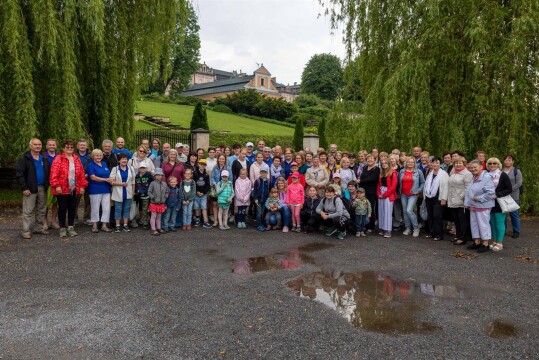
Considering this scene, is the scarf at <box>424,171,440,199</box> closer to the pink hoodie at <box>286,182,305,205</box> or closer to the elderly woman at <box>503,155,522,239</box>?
the elderly woman at <box>503,155,522,239</box>

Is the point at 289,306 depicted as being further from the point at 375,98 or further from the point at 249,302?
the point at 375,98

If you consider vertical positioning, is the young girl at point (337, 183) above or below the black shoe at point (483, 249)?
above

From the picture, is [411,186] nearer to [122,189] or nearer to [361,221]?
[361,221]

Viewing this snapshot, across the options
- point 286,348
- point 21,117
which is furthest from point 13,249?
point 286,348

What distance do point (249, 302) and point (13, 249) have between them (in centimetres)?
474

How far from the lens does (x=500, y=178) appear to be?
25.3ft

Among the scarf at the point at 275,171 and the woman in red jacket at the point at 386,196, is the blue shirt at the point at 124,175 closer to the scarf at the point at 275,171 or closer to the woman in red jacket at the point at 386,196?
the scarf at the point at 275,171

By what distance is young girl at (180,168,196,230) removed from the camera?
29.2 ft

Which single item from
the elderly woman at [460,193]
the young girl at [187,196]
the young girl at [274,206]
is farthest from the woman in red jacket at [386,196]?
the young girl at [187,196]

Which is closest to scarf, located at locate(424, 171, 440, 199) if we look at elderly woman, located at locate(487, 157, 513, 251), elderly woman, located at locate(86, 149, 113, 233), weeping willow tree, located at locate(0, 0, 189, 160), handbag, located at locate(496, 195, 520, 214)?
elderly woman, located at locate(487, 157, 513, 251)

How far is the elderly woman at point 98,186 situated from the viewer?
27.5ft

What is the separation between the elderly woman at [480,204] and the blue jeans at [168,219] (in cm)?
590

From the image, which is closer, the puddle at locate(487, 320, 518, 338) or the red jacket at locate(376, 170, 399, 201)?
the puddle at locate(487, 320, 518, 338)

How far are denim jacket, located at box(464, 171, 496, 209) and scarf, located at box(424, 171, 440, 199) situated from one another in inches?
28.9
